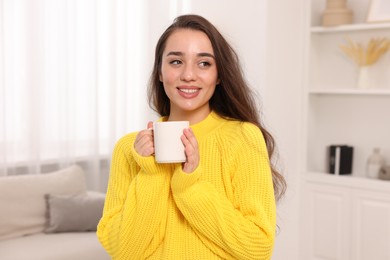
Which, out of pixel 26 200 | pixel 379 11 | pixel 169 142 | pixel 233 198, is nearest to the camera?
pixel 169 142

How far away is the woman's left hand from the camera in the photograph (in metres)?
1.41

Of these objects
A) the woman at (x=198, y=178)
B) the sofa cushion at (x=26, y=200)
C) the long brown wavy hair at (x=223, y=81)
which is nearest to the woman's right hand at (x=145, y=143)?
the woman at (x=198, y=178)

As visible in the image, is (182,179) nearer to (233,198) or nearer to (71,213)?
(233,198)

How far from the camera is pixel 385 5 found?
144 inches

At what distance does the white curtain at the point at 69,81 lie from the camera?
12.7 feet

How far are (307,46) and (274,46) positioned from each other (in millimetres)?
481

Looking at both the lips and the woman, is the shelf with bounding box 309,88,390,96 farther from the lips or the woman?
the lips

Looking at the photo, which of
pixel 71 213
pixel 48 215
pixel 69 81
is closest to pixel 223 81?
pixel 71 213

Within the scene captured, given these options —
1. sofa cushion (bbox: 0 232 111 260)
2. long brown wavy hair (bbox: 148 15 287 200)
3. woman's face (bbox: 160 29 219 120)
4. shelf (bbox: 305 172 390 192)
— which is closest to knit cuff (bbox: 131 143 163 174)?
woman's face (bbox: 160 29 219 120)

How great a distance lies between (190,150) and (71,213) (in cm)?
228

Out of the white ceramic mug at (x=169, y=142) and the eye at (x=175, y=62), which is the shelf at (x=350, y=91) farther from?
the white ceramic mug at (x=169, y=142)

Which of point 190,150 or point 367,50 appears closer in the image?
point 190,150

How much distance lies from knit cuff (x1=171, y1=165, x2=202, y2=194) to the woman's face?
192 millimetres

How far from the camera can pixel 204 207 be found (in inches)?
56.9
